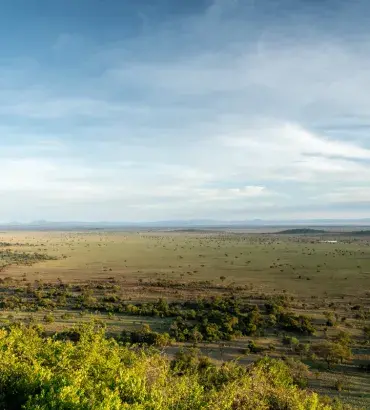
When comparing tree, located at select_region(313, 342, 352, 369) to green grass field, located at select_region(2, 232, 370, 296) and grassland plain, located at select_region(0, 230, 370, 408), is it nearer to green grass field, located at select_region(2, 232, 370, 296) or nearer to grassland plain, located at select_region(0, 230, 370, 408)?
grassland plain, located at select_region(0, 230, 370, 408)

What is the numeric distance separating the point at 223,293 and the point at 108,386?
38.1 m

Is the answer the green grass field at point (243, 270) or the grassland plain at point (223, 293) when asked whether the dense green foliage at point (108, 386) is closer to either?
the grassland plain at point (223, 293)

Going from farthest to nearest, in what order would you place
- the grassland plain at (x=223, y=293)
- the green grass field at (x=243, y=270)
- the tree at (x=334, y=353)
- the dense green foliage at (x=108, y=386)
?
1. the green grass field at (x=243, y=270)
2. the grassland plain at (x=223, y=293)
3. the tree at (x=334, y=353)
4. the dense green foliage at (x=108, y=386)

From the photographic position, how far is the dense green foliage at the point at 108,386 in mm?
11602

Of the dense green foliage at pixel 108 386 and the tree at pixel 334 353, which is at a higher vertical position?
the dense green foliage at pixel 108 386

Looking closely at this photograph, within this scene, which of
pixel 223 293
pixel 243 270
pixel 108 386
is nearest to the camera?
pixel 108 386

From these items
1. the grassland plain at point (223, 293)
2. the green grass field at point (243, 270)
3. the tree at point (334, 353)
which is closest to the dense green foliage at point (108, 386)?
the grassland plain at point (223, 293)

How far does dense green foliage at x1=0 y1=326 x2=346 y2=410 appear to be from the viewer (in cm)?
→ 1160

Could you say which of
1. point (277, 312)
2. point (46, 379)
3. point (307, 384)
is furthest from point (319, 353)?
point (46, 379)

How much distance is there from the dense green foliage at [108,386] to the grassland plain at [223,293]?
30.3 feet

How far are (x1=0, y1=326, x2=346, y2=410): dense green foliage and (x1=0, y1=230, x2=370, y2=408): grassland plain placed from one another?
9.25 m

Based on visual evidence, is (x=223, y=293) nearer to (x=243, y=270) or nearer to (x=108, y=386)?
(x=243, y=270)

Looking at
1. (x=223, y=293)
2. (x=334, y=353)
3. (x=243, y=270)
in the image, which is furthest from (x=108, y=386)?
(x=243, y=270)

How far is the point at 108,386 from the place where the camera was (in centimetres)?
1374
